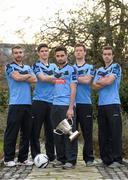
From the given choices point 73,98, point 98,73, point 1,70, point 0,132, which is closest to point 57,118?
point 73,98

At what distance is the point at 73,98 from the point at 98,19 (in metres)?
11.1

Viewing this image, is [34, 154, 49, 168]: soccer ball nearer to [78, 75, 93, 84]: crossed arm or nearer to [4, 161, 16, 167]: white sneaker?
[4, 161, 16, 167]: white sneaker

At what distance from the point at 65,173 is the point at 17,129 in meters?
1.54

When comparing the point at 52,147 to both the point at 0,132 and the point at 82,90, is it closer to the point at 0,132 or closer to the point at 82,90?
the point at 82,90

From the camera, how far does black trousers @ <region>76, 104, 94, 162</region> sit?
919 cm

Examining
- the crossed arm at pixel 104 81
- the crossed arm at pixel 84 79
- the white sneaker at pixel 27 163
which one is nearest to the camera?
the crossed arm at pixel 104 81

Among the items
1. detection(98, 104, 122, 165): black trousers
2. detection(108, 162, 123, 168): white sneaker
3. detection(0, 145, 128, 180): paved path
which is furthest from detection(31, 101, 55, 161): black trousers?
detection(108, 162, 123, 168): white sneaker

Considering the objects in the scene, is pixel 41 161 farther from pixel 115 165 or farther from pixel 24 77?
pixel 24 77

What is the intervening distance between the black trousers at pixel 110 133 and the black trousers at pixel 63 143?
1.92 ft

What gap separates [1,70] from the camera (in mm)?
34219

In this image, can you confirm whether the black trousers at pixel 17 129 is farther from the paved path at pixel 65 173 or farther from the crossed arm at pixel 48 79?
the crossed arm at pixel 48 79

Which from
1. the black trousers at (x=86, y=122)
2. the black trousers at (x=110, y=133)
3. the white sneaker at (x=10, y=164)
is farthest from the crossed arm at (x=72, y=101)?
the white sneaker at (x=10, y=164)

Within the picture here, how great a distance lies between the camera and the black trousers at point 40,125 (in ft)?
30.9

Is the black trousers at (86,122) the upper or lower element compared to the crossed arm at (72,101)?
lower
